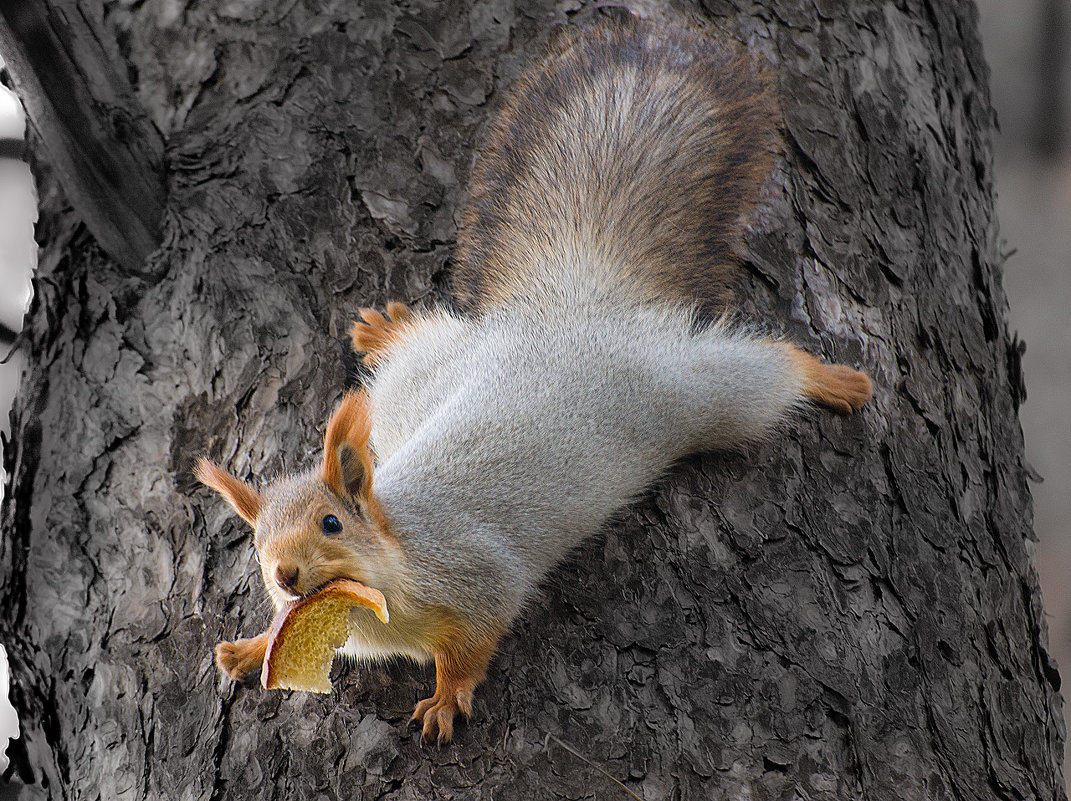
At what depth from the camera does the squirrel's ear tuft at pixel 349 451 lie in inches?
57.2

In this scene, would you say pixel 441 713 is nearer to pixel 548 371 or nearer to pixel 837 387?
pixel 548 371

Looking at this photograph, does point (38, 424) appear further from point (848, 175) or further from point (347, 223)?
point (848, 175)

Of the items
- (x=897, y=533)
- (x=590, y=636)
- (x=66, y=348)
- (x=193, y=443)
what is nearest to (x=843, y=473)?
(x=897, y=533)

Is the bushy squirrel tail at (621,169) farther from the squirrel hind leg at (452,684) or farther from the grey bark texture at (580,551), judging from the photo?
the squirrel hind leg at (452,684)

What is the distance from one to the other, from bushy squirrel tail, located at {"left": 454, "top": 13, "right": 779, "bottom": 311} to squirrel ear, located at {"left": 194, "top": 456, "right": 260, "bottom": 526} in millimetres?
663

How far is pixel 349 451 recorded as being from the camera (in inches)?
58.4

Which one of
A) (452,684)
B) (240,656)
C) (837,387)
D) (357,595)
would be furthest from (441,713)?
(837,387)

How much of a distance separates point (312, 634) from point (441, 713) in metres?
0.27

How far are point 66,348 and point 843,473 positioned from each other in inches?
62.8

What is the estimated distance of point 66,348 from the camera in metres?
1.80

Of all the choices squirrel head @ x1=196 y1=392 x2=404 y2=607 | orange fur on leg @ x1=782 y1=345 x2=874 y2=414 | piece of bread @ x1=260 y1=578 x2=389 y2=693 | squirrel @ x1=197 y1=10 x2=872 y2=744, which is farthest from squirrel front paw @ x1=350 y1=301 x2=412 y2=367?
orange fur on leg @ x1=782 y1=345 x2=874 y2=414

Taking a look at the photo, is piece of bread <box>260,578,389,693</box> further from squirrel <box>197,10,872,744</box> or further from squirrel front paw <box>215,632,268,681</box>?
squirrel front paw <box>215,632,268,681</box>

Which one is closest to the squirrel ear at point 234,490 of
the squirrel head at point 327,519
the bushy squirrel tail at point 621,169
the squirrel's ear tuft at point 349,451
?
the squirrel head at point 327,519

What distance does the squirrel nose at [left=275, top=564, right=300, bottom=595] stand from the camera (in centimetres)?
135
